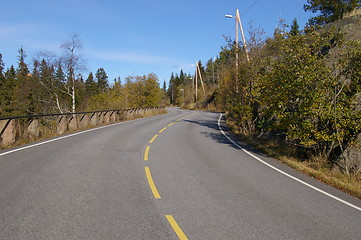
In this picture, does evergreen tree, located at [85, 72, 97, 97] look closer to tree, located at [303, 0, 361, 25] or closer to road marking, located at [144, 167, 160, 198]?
tree, located at [303, 0, 361, 25]

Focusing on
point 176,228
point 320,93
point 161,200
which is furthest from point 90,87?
point 176,228

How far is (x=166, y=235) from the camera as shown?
3438 millimetres

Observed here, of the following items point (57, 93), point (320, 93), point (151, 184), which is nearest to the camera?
point (151, 184)

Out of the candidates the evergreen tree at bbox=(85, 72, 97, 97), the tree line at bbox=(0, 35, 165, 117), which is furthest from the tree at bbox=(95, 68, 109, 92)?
the tree line at bbox=(0, 35, 165, 117)

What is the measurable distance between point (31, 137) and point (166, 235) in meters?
10.6

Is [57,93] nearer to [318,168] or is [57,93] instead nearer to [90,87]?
[318,168]

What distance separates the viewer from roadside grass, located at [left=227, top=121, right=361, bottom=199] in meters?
6.17

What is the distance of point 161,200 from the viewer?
183 inches

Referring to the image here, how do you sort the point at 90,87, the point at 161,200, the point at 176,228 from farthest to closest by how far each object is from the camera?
the point at 90,87
the point at 161,200
the point at 176,228

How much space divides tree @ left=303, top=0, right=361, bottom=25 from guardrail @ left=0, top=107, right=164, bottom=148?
31.2 m

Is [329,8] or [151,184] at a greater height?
[329,8]

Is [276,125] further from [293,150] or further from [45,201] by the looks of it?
[45,201]

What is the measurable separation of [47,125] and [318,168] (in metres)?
15.3

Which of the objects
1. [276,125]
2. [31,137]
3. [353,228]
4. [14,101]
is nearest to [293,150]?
[276,125]
